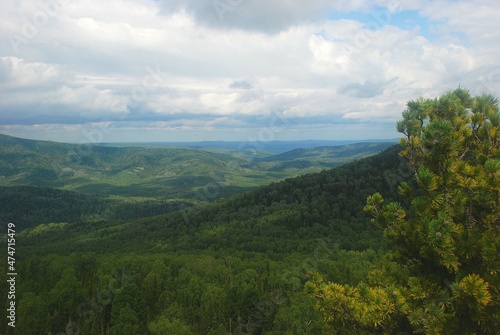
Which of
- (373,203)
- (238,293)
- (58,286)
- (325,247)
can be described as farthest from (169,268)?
(373,203)

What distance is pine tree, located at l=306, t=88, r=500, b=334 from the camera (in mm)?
14016

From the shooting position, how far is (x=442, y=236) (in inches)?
547

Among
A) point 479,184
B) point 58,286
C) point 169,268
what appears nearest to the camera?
point 479,184

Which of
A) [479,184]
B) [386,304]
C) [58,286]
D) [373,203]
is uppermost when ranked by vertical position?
[479,184]

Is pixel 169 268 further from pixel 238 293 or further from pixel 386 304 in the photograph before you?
pixel 386 304

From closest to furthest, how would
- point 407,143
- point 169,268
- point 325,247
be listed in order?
point 407,143, point 169,268, point 325,247

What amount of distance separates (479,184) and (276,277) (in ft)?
396

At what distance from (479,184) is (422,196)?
2330mm

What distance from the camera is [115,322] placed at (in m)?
94.7

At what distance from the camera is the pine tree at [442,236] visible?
14.0 m

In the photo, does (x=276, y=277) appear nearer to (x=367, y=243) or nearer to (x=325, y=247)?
(x=325, y=247)

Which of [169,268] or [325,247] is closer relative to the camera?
[169,268]

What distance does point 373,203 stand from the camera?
17703 mm

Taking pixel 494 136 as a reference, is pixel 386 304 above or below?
below
